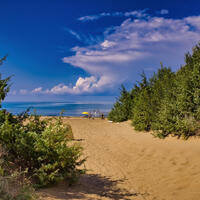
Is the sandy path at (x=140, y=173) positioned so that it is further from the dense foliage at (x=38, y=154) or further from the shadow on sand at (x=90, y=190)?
the dense foliage at (x=38, y=154)

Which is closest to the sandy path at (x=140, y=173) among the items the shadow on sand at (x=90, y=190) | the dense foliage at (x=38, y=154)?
the shadow on sand at (x=90, y=190)

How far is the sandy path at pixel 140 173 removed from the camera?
18.7ft

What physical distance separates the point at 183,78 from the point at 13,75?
10361 millimetres

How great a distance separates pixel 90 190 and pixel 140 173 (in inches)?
118

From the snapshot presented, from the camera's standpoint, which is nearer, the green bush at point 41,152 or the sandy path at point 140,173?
the green bush at point 41,152

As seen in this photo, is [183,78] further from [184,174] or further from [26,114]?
[26,114]

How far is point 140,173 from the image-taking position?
26.3ft

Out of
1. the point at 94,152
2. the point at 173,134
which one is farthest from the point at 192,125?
the point at 94,152

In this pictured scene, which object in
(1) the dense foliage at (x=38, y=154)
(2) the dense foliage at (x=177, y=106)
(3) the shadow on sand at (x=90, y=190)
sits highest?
(2) the dense foliage at (x=177, y=106)

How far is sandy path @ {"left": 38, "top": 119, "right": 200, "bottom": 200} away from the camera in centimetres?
570

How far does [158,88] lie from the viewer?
52.3ft

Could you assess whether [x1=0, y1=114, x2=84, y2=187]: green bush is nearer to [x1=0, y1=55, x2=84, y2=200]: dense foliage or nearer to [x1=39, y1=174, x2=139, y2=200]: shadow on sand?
[x1=0, y1=55, x2=84, y2=200]: dense foliage

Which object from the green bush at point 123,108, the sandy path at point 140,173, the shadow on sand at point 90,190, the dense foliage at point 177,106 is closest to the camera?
the shadow on sand at point 90,190

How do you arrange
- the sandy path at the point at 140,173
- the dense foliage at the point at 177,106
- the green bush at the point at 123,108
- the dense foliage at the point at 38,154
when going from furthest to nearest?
1. the green bush at the point at 123,108
2. the dense foliage at the point at 177,106
3. the sandy path at the point at 140,173
4. the dense foliage at the point at 38,154
